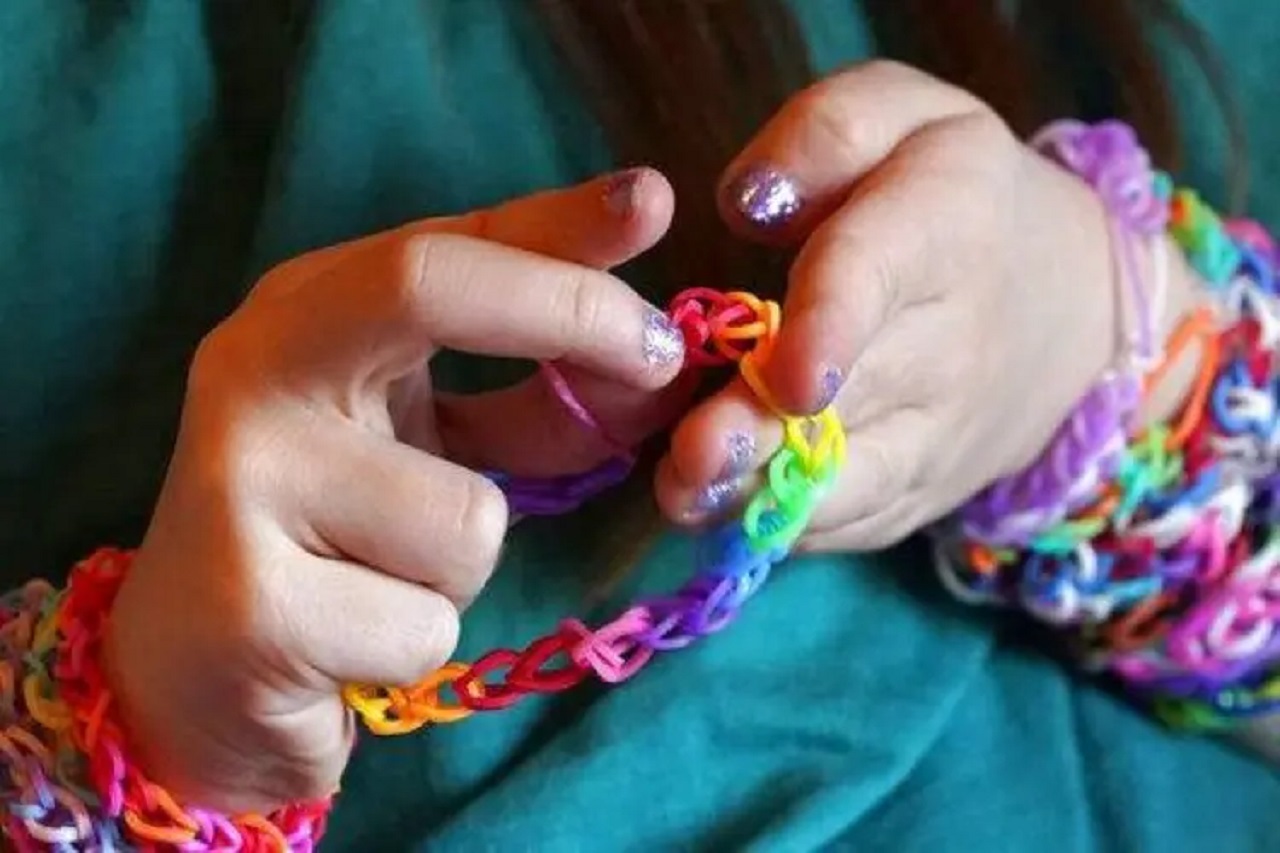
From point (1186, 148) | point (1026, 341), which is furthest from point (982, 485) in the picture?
point (1186, 148)

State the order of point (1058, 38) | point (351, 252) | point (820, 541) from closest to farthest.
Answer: point (351, 252)
point (820, 541)
point (1058, 38)

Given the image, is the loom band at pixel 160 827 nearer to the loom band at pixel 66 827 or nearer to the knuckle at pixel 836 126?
the loom band at pixel 66 827

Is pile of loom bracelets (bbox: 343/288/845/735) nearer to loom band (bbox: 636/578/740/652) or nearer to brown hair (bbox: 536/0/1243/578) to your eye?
loom band (bbox: 636/578/740/652)

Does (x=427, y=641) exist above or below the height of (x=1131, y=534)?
above

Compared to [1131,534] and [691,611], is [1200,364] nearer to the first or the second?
[1131,534]

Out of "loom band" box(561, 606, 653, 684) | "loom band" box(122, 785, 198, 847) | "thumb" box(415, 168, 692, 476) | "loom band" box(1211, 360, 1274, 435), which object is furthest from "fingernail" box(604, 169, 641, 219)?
"loom band" box(1211, 360, 1274, 435)

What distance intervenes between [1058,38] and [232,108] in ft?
1.03

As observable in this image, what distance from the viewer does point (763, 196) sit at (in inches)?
21.4

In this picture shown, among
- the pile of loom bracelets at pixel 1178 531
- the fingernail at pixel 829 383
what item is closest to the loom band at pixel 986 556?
the pile of loom bracelets at pixel 1178 531

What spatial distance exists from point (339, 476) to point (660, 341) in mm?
87

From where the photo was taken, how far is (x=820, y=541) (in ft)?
2.03

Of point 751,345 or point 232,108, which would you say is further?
point 232,108

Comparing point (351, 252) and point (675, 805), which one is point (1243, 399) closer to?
point (675, 805)

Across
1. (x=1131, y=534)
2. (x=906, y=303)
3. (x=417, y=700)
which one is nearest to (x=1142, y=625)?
(x=1131, y=534)
